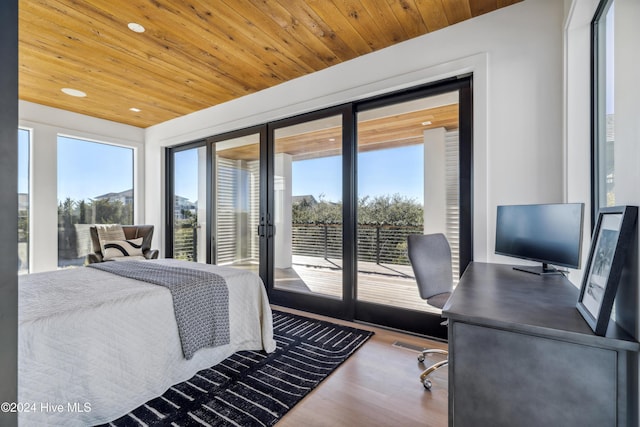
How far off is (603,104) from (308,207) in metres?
2.56

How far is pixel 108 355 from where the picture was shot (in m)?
1.60

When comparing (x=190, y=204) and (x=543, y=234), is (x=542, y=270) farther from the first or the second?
(x=190, y=204)

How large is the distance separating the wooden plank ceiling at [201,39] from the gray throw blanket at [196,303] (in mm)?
A: 1995

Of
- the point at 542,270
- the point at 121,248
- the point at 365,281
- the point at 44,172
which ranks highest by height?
the point at 44,172

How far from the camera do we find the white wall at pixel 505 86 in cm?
215

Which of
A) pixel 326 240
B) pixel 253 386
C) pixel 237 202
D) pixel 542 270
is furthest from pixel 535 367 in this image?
pixel 237 202

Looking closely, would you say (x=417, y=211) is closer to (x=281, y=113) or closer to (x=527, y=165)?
(x=527, y=165)

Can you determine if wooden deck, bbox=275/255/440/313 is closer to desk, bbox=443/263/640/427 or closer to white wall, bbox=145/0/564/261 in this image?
white wall, bbox=145/0/564/261

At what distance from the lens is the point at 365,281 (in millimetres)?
3244

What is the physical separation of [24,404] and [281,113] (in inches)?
125

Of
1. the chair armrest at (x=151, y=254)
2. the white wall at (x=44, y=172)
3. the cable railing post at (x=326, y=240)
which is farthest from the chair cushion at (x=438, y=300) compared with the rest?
the white wall at (x=44, y=172)

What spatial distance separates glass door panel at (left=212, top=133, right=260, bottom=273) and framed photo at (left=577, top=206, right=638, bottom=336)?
11.0 feet

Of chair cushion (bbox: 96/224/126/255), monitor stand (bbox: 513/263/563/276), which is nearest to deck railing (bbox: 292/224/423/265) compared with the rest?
monitor stand (bbox: 513/263/563/276)

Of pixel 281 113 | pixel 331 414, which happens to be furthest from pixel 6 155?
pixel 281 113
